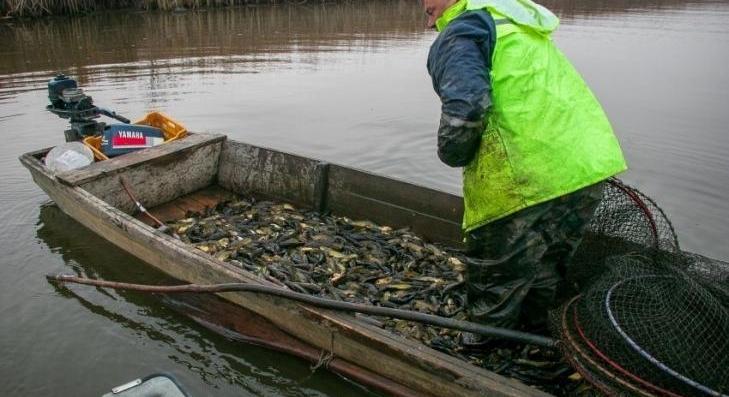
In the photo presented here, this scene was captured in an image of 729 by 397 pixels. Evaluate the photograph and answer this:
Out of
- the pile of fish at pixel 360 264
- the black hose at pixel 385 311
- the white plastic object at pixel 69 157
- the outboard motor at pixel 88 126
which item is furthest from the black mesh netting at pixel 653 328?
the outboard motor at pixel 88 126

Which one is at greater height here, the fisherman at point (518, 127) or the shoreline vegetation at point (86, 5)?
the shoreline vegetation at point (86, 5)

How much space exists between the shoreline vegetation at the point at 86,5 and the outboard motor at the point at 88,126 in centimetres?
1767

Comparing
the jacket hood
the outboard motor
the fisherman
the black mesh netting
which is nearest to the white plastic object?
the outboard motor

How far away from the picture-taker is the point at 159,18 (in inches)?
890

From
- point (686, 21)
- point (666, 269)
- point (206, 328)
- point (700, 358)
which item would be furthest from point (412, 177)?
point (686, 21)

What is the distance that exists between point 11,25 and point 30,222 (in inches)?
694

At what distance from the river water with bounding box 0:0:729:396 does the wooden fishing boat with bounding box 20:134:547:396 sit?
50 centimetres

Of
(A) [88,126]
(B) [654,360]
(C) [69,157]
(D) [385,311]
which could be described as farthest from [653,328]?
(A) [88,126]

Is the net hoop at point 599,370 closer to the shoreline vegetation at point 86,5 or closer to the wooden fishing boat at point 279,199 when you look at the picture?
the wooden fishing boat at point 279,199

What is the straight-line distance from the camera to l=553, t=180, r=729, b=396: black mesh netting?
2.36 metres

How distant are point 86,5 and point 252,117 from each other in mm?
16209

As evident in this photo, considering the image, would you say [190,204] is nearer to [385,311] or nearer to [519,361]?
[385,311]

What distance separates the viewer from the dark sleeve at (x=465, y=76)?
2750 mm

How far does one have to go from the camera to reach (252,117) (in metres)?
11.0
